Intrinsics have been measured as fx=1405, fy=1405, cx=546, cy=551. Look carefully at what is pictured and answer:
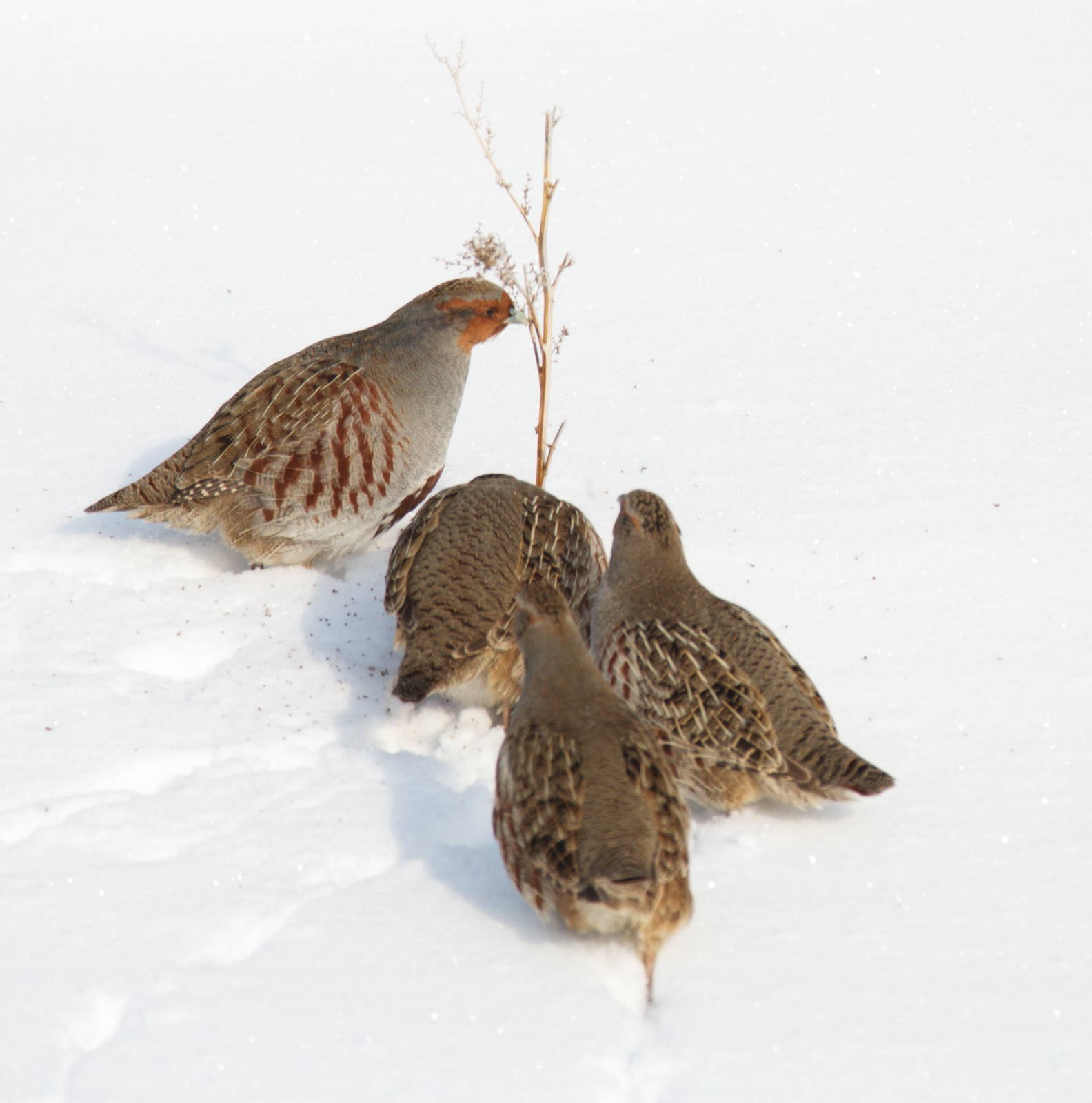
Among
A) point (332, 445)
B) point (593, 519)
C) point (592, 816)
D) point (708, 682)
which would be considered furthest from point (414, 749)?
point (593, 519)

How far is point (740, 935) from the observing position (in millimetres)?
3371

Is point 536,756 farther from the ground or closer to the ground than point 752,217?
closer to the ground

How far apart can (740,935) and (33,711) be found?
2.21m

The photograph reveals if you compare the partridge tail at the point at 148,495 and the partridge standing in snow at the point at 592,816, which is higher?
the partridge standing in snow at the point at 592,816

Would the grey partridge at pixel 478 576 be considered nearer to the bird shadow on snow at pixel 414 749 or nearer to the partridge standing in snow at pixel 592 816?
the bird shadow on snow at pixel 414 749

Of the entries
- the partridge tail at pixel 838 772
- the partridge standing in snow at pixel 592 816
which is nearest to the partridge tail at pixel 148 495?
the partridge standing in snow at pixel 592 816

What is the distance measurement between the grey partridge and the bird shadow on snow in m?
0.17

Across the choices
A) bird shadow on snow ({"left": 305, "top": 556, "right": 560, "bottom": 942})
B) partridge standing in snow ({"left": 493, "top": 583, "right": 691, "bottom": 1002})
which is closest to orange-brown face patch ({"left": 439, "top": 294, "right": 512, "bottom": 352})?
bird shadow on snow ({"left": 305, "top": 556, "right": 560, "bottom": 942})

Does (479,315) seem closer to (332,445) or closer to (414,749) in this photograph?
(332,445)

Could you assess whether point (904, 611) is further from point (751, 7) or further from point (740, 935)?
point (751, 7)

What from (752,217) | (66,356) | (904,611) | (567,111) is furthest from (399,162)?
(904,611)

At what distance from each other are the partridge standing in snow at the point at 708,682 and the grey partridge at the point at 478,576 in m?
0.28

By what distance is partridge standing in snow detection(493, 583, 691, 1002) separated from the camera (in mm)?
3121

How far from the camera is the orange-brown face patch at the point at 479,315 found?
17.6ft
